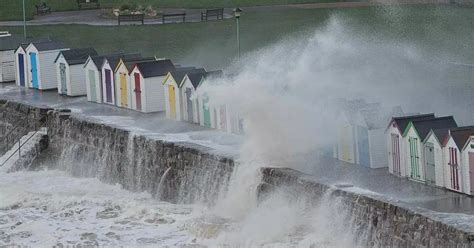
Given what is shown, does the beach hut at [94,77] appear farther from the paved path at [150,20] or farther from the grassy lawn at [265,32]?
the paved path at [150,20]

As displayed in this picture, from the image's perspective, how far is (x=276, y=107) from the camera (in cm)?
3488

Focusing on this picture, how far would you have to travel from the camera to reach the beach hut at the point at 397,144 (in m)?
31.8

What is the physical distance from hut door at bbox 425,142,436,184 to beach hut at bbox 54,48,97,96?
19081 mm

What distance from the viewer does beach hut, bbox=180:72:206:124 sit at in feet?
133

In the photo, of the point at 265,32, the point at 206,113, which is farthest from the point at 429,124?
the point at 265,32

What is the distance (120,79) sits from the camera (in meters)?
44.9

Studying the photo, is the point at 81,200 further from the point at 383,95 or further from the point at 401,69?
the point at 401,69

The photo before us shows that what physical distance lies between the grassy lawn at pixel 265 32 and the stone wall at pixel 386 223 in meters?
23.3

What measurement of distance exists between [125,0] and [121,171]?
33792 mm

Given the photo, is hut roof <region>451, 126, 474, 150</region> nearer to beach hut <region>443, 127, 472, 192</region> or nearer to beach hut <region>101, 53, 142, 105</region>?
beach hut <region>443, 127, 472, 192</region>

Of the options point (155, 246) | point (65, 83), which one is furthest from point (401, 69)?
point (155, 246)

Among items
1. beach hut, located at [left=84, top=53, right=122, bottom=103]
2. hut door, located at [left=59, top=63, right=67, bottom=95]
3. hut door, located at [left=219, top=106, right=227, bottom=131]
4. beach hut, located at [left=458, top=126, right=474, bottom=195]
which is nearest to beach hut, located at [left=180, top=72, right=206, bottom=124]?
hut door, located at [left=219, top=106, right=227, bottom=131]

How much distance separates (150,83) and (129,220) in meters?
8.43

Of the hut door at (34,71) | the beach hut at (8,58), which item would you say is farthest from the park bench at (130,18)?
the hut door at (34,71)
